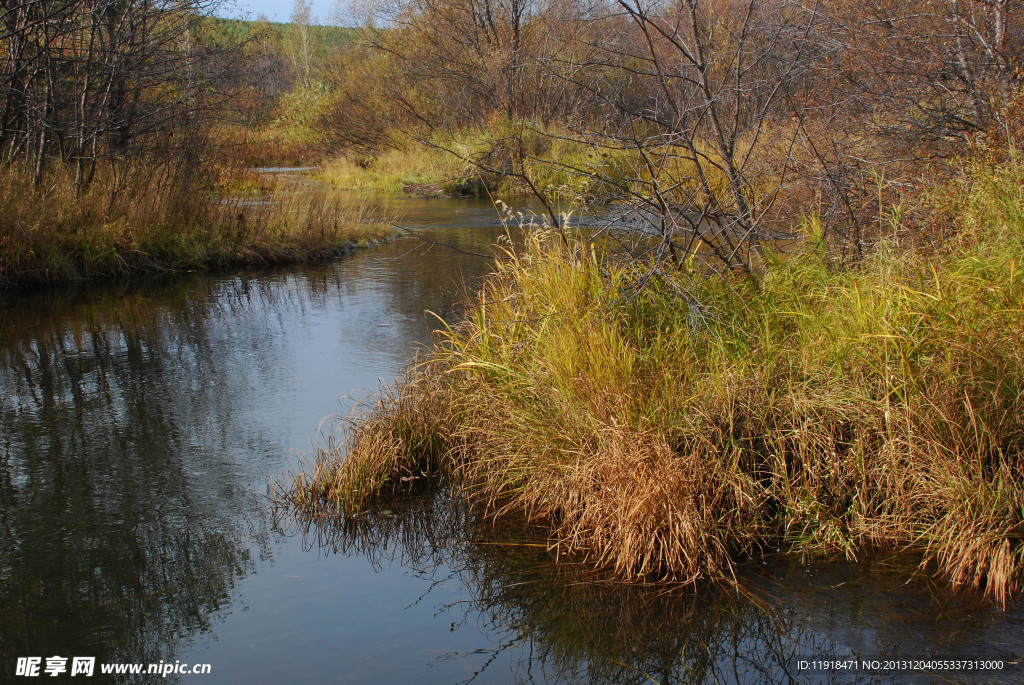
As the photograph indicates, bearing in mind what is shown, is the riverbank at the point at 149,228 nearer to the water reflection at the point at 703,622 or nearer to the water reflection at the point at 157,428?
the water reflection at the point at 157,428

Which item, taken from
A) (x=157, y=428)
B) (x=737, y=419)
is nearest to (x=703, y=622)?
(x=737, y=419)

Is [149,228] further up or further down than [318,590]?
further up

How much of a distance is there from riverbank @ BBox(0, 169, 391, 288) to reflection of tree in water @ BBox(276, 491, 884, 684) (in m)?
8.78

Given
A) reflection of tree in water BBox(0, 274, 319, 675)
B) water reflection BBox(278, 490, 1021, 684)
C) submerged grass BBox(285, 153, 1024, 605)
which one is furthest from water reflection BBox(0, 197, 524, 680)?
water reflection BBox(278, 490, 1021, 684)

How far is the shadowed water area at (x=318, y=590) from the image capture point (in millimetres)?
3490

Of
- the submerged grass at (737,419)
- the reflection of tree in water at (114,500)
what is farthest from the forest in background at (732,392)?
the reflection of tree in water at (114,500)

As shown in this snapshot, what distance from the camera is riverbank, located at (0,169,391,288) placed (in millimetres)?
11344

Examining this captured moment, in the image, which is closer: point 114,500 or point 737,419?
point 737,419

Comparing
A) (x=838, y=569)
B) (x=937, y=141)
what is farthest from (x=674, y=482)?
(x=937, y=141)

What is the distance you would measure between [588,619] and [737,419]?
148 cm

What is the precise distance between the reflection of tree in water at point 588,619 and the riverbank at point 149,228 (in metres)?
8.78

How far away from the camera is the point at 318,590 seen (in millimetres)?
4137

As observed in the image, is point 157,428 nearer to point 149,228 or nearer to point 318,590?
point 318,590

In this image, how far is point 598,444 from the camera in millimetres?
4457
